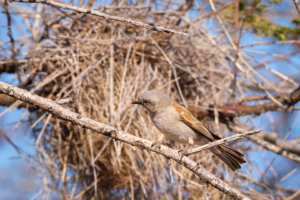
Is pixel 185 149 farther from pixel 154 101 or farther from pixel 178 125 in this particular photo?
pixel 154 101

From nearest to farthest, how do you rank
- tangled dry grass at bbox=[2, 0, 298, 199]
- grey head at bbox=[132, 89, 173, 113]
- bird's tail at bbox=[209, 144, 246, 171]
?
bird's tail at bbox=[209, 144, 246, 171] → grey head at bbox=[132, 89, 173, 113] → tangled dry grass at bbox=[2, 0, 298, 199]

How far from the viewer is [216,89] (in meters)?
3.47

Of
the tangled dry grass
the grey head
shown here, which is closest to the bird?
the grey head

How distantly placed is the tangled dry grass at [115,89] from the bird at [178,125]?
Result: 0.36 metres

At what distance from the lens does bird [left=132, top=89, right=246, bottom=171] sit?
2.47 m

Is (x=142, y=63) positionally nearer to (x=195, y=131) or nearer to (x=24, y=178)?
(x=195, y=131)

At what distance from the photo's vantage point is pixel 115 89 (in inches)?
122

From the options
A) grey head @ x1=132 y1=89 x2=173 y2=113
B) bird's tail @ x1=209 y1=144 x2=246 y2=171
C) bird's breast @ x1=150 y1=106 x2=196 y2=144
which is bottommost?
bird's tail @ x1=209 y1=144 x2=246 y2=171

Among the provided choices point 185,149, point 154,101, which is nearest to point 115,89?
point 154,101

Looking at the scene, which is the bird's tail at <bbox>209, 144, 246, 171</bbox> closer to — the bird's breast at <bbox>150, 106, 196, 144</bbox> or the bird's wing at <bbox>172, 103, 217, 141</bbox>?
the bird's wing at <bbox>172, 103, 217, 141</bbox>

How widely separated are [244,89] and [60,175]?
7.60 ft

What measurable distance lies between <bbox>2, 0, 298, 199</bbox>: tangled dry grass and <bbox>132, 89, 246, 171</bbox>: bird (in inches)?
14.2

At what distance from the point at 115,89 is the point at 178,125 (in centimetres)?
86

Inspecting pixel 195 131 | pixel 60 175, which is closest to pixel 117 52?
pixel 195 131
